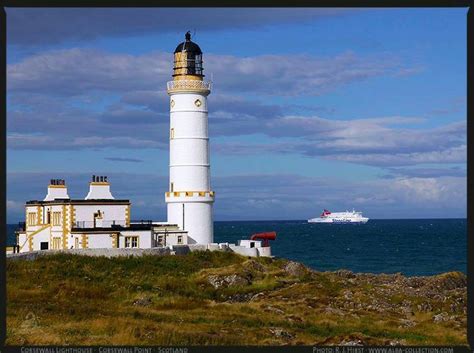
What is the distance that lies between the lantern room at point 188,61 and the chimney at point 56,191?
33.7 ft

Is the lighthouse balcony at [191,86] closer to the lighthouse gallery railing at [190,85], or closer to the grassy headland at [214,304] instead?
the lighthouse gallery railing at [190,85]

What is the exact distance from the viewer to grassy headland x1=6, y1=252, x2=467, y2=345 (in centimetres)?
3016

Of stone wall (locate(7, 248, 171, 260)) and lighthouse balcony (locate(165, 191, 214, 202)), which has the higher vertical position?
lighthouse balcony (locate(165, 191, 214, 202))

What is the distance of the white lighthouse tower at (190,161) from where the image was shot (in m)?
57.0

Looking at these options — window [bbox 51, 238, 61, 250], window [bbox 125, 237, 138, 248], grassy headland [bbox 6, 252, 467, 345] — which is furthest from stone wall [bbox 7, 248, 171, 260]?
window [bbox 51, 238, 61, 250]

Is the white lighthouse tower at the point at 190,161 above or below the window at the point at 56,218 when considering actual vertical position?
above

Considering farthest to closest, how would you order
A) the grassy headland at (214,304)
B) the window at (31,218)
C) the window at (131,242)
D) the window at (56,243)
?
the window at (31,218), the window at (56,243), the window at (131,242), the grassy headland at (214,304)

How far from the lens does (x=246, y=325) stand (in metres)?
33.1

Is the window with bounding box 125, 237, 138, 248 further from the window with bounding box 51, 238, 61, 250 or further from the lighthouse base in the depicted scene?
the lighthouse base

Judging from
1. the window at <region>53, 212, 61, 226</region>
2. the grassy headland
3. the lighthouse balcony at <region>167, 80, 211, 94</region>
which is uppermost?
the lighthouse balcony at <region>167, 80, 211, 94</region>

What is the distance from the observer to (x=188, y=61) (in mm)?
58250

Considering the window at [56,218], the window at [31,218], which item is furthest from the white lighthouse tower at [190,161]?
the window at [31,218]

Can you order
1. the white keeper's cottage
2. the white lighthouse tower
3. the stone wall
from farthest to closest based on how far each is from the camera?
the white lighthouse tower
the white keeper's cottage
the stone wall

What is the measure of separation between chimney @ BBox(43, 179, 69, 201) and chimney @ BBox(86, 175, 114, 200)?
11.4ft
